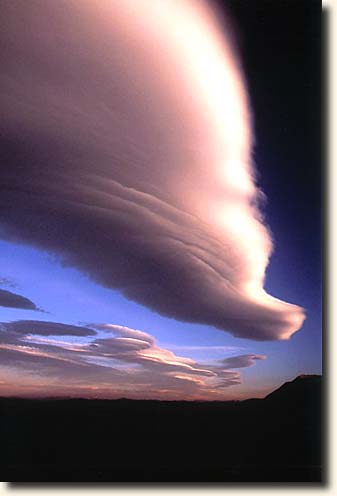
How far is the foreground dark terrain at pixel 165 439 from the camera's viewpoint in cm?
145

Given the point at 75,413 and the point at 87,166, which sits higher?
the point at 87,166

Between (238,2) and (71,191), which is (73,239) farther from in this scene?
(238,2)

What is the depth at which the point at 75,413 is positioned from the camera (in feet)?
4.78

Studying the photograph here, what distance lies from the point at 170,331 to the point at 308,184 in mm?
636

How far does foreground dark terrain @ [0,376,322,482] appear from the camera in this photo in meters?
1.45

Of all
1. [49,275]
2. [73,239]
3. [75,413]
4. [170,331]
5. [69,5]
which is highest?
[69,5]

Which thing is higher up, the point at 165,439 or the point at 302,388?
the point at 302,388

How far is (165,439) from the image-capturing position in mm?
1479

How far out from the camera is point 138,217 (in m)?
1.51

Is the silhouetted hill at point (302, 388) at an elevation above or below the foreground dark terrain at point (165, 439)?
above

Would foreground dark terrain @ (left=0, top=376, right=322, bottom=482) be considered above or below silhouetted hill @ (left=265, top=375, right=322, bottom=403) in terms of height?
below

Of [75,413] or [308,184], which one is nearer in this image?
[75,413]

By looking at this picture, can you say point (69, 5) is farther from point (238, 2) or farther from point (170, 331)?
point (170, 331)

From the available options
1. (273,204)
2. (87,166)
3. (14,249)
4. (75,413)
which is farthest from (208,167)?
(75,413)
